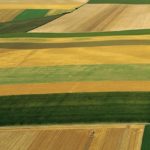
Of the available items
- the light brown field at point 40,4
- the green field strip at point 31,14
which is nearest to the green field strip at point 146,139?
the green field strip at point 31,14

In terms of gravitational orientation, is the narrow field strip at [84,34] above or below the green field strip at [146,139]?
below

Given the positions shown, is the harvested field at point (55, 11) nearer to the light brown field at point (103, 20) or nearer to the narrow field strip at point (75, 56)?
the light brown field at point (103, 20)

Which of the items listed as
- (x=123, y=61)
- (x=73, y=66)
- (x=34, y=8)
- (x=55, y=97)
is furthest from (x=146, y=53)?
(x=34, y=8)

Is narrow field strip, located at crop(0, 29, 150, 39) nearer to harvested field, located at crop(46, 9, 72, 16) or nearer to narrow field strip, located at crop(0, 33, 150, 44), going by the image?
narrow field strip, located at crop(0, 33, 150, 44)

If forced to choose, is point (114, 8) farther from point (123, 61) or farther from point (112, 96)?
point (112, 96)

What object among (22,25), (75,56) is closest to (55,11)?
(22,25)

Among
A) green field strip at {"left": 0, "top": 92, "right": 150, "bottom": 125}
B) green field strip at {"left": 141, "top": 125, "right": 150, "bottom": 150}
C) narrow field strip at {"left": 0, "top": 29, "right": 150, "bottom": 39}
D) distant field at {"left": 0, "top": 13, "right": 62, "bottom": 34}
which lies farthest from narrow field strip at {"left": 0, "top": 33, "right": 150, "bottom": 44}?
green field strip at {"left": 141, "top": 125, "right": 150, "bottom": 150}
